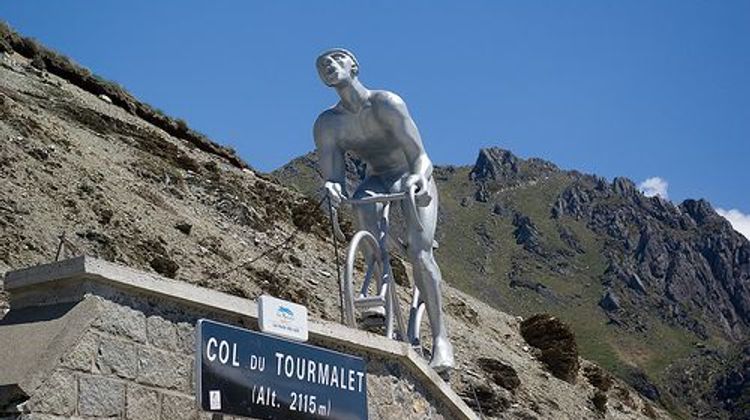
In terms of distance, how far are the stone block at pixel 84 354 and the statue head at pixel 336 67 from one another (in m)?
4.45

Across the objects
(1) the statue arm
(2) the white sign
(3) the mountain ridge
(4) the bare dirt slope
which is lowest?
(2) the white sign

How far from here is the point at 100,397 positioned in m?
5.86

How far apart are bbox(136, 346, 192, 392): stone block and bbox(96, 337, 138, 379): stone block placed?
6 centimetres

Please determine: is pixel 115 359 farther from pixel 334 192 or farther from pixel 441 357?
pixel 441 357

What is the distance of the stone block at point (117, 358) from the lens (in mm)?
5906

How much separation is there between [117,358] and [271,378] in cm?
107

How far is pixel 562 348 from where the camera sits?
26.3 metres

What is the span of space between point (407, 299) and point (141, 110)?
1469 cm

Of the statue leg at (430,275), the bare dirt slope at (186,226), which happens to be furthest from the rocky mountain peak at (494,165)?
the statue leg at (430,275)

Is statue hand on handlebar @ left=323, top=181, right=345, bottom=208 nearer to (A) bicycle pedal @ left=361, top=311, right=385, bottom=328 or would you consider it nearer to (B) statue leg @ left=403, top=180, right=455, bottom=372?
(B) statue leg @ left=403, top=180, right=455, bottom=372

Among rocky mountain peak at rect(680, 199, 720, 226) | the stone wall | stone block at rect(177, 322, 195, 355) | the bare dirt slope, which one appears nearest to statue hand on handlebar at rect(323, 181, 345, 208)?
the stone wall

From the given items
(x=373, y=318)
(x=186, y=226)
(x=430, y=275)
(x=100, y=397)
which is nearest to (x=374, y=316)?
(x=373, y=318)

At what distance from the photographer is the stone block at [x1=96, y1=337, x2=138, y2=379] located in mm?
5906

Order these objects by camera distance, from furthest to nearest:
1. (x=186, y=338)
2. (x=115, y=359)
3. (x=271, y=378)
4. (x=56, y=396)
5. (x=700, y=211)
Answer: (x=700, y=211), (x=271, y=378), (x=186, y=338), (x=115, y=359), (x=56, y=396)
